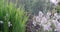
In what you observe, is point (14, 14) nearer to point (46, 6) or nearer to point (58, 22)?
point (58, 22)

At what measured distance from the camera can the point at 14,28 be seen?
327 centimetres

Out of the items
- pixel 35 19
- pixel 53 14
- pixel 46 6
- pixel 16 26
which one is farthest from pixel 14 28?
pixel 46 6

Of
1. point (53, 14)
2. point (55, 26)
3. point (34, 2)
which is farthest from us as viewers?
point (34, 2)

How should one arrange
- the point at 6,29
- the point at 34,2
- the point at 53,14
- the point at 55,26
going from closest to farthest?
the point at 6,29
the point at 55,26
the point at 53,14
the point at 34,2

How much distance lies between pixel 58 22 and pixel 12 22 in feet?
3.58

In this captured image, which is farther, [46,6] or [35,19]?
[46,6]

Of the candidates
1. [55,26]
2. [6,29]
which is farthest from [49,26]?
[6,29]

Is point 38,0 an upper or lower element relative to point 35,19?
upper

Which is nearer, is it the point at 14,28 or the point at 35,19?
the point at 14,28

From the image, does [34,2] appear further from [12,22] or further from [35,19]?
[12,22]

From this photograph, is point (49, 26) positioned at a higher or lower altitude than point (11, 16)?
lower

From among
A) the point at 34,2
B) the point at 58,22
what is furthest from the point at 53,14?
the point at 34,2

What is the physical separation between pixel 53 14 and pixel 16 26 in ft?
3.72

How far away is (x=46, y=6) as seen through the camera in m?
4.52
